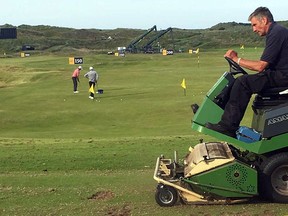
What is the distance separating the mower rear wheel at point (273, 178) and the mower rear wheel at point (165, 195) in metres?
1.18

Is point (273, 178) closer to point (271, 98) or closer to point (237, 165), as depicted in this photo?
point (237, 165)

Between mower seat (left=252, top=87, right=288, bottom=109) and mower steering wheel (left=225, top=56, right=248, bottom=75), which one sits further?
mower steering wheel (left=225, top=56, right=248, bottom=75)

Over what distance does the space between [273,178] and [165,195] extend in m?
A: 1.48

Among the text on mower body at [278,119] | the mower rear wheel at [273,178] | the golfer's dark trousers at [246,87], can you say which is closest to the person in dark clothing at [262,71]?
the golfer's dark trousers at [246,87]

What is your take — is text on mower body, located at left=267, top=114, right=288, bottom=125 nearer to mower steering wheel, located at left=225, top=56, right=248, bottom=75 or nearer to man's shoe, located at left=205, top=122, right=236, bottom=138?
man's shoe, located at left=205, top=122, right=236, bottom=138

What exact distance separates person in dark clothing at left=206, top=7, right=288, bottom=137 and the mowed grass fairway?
1214 millimetres

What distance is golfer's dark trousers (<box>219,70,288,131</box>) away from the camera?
22.6ft

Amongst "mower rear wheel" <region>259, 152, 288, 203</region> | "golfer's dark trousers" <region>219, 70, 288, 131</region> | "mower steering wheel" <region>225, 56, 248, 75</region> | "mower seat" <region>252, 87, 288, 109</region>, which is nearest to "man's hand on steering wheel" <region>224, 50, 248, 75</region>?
"mower steering wheel" <region>225, 56, 248, 75</region>

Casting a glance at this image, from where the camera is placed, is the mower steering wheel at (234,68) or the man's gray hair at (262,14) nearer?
the man's gray hair at (262,14)

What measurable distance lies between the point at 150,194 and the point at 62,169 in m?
2.88

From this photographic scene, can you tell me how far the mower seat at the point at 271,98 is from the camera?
699 centimetres

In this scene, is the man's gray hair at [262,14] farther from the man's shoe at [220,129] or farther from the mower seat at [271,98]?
the man's shoe at [220,129]

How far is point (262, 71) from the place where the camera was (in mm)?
6934

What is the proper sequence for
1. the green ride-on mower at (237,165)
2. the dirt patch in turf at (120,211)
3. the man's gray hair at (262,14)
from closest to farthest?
the dirt patch in turf at (120,211) < the green ride-on mower at (237,165) < the man's gray hair at (262,14)
